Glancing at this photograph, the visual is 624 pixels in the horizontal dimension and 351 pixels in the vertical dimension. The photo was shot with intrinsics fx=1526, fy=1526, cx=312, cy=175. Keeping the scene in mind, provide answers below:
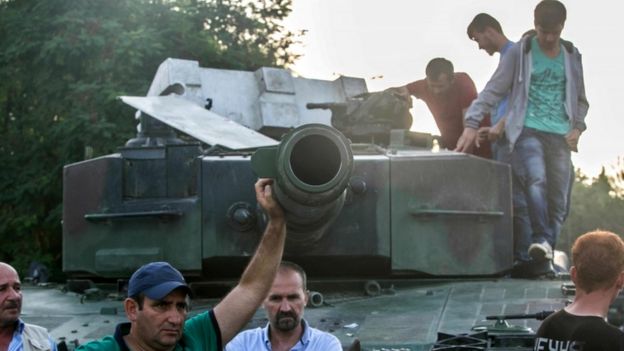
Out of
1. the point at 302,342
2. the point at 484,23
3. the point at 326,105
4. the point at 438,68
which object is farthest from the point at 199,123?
the point at 302,342

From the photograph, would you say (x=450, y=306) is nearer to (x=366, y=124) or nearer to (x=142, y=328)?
(x=366, y=124)

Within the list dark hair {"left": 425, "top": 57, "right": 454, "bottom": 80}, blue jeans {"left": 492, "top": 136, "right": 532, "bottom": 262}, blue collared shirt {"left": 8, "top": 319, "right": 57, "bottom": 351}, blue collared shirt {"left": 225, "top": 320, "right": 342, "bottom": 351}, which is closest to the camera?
blue collared shirt {"left": 225, "top": 320, "right": 342, "bottom": 351}

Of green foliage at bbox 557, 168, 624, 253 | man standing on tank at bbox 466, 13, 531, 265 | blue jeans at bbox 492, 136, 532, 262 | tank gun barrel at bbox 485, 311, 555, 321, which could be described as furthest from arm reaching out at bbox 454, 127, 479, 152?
green foliage at bbox 557, 168, 624, 253

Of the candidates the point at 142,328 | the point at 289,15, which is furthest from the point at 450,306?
the point at 289,15

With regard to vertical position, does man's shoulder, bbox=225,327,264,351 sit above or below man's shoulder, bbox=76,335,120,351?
below

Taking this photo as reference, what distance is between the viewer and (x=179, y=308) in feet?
17.4

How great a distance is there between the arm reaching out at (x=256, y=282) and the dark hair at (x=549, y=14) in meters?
3.68

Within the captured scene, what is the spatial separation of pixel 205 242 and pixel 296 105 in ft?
8.94

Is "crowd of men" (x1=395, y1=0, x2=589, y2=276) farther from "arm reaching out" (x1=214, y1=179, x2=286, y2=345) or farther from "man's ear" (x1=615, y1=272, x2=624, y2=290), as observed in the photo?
"man's ear" (x1=615, y1=272, x2=624, y2=290)

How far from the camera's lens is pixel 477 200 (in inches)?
357

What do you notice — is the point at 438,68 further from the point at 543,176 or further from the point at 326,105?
the point at 543,176

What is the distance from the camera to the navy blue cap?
523cm

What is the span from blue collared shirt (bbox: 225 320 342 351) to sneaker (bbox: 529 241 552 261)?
9.64 ft

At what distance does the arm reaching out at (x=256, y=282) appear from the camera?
5.72 m
